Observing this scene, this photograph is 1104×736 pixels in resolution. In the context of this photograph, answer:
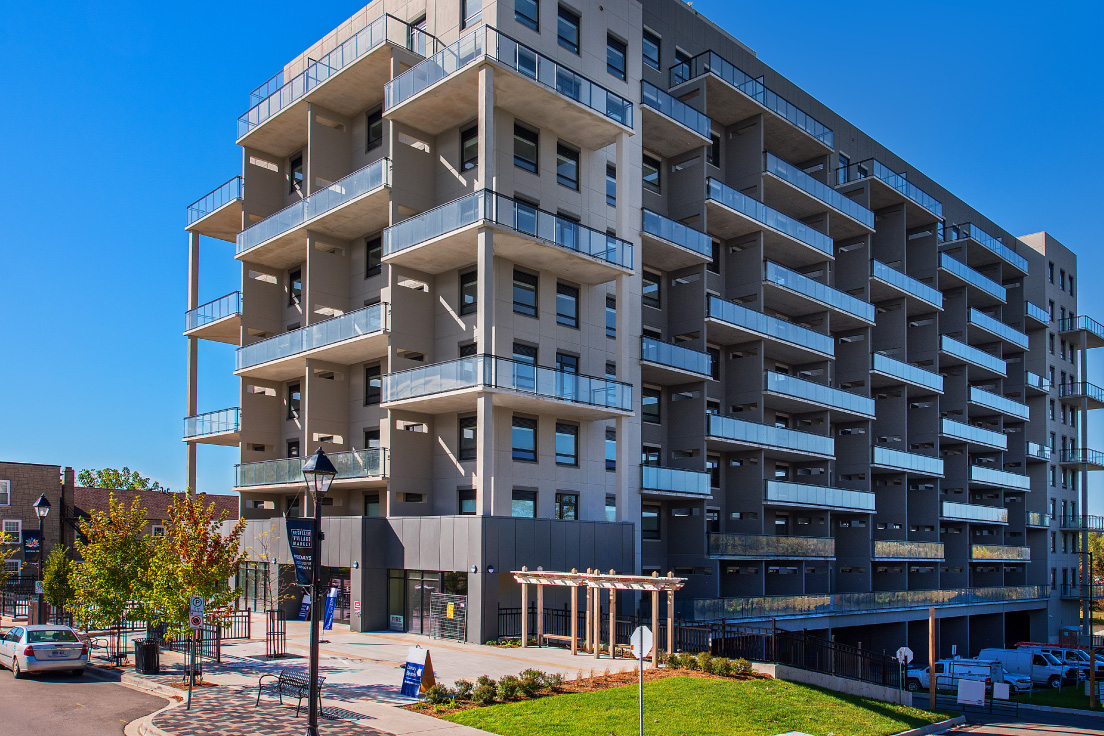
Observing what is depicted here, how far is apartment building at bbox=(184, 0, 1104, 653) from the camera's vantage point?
109 feet

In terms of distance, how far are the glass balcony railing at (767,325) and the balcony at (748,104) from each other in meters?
10.5

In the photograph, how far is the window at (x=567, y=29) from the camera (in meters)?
36.8

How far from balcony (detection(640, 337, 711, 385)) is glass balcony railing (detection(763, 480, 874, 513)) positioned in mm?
7369

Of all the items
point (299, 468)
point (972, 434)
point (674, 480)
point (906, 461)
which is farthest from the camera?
point (972, 434)

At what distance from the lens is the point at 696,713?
19516 mm

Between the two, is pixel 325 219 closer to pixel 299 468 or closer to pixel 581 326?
pixel 299 468

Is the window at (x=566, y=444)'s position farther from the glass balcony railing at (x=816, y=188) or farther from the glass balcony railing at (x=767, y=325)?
the glass balcony railing at (x=816, y=188)

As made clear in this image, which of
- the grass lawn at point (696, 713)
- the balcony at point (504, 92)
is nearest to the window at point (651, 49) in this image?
the balcony at point (504, 92)

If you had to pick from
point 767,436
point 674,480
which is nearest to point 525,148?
point 674,480

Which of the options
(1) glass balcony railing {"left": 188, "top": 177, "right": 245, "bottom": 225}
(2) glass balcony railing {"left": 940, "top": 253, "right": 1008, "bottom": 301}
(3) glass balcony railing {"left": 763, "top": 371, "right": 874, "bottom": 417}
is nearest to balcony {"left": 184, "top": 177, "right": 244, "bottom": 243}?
(1) glass balcony railing {"left": 188, "top": 177, "right": 245, "bottom": 225}

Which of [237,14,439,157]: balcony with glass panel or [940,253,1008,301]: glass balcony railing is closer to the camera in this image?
[237,14,439,157]: balcony with glass panel

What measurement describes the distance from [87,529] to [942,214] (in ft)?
192

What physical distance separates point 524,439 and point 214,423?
18.3m

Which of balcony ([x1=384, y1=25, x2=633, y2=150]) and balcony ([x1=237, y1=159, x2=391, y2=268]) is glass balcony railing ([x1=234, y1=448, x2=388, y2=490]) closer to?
balcony ([x1=237, y1=159, x2=391, y2=268])
